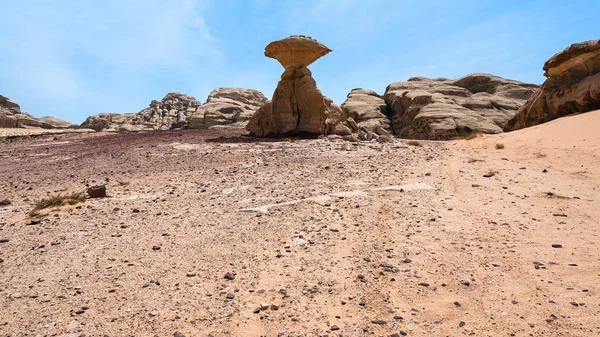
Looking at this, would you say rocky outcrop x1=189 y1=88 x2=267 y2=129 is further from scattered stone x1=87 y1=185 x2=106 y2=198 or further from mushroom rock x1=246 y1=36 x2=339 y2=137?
scattered stone x1=87 y1=185 x2=106 y2=198

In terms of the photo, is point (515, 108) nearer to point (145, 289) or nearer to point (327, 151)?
point (327, 151)

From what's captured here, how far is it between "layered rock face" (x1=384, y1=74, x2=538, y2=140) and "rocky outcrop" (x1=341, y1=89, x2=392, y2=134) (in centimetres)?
101

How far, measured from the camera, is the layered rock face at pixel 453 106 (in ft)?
112

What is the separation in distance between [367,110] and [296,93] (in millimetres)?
25281

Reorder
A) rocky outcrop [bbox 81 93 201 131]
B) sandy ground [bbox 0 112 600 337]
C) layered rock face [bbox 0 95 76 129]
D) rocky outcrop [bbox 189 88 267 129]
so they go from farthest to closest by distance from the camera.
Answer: rocky outcrop [bbox 81 93 201 131], layered rock face [bbox 0 95 76 129], rocky outcrop [bbox 189 88 267 129], sandy ground [bbox 0 112 600 337]

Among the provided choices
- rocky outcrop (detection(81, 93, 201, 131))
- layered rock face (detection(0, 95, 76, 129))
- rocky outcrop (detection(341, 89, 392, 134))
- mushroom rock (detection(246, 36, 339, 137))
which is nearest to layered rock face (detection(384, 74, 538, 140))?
rocky outcrop (detection(341, 89, 392, 134))

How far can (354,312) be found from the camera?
11.4ft

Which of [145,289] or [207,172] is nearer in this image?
[145,289]

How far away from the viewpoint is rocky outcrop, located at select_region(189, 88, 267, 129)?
152 feet

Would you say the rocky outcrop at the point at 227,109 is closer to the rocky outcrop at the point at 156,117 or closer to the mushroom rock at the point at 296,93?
the rocky outcrop at the point at 156,117

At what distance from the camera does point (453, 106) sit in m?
37.3

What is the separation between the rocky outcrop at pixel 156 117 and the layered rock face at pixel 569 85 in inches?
1945

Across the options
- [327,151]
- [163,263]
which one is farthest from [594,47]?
[163,263]

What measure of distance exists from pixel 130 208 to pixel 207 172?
336cm
